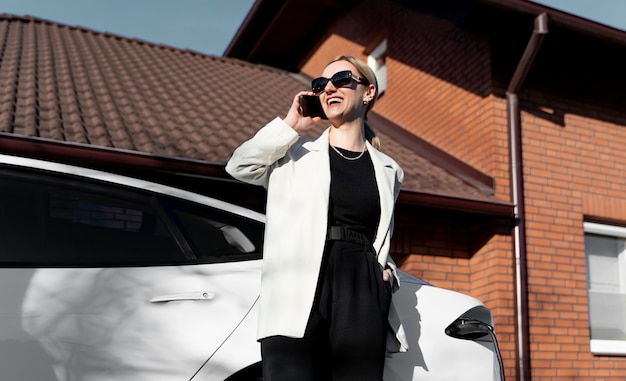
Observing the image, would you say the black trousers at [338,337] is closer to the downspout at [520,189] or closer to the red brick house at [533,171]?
the red brick house at [533,171]

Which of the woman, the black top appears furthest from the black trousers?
the black top

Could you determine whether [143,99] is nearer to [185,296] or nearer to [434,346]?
[185,296]

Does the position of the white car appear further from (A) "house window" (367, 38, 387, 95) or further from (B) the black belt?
(A) "house window" (367, 38, 387, 95)

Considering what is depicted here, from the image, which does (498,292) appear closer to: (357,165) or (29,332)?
(357,165)

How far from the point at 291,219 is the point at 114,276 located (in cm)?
75

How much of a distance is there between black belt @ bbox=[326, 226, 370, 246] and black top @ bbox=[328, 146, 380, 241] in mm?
20

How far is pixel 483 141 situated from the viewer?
8109 mm

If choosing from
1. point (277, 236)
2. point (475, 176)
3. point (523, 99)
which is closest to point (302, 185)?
point (277, 236)

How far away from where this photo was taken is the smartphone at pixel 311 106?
2.47 m

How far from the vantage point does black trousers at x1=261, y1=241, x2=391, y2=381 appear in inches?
84.7

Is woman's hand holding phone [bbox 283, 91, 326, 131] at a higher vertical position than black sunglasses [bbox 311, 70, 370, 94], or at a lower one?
lower

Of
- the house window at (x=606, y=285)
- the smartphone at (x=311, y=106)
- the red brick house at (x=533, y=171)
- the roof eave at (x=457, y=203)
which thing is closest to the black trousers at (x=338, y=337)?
the smartphone at (x=311, y=106)

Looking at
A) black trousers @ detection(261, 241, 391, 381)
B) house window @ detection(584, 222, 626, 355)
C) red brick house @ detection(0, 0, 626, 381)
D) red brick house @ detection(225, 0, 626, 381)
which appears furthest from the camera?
house window @ detection(584, 222, 626, 355)

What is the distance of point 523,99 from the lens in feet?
27.0
